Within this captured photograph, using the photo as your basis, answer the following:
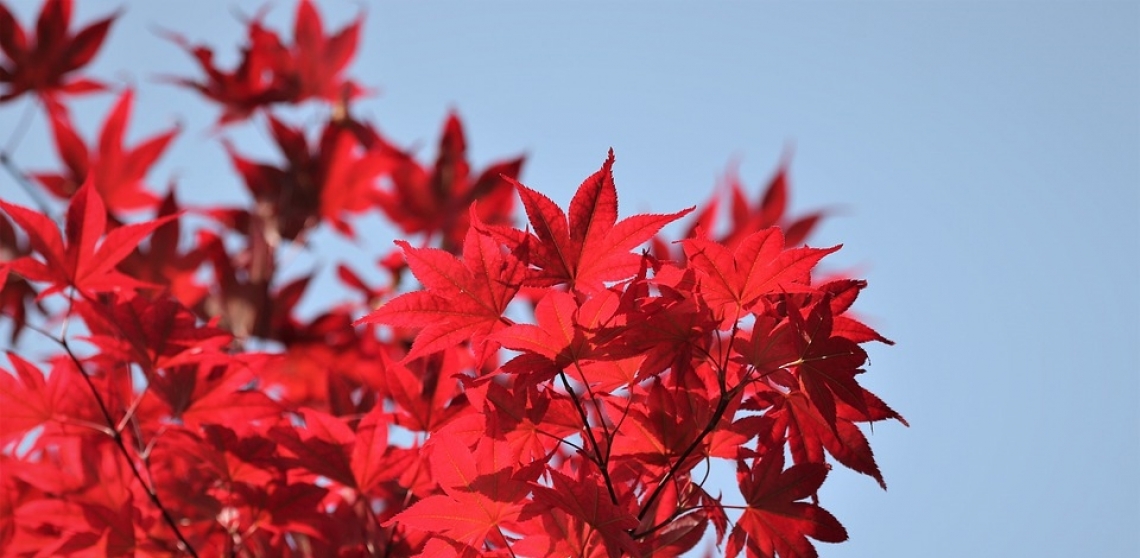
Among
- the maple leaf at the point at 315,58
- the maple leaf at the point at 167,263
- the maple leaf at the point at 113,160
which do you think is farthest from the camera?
the maple leaf at the point at 315,58

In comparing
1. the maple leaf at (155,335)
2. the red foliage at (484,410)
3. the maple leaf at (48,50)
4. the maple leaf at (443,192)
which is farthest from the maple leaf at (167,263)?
the maple leaf at (155,335)

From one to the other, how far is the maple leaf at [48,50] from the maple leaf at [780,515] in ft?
5.13

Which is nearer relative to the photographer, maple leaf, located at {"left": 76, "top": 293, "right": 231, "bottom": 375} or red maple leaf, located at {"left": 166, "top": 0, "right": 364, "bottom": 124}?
maple leaf, located at {"left": 76, "top": 293, "right": 231, "bottom": 375}

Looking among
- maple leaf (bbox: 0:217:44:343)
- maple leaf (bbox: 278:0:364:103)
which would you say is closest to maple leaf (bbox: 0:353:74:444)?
maple leaf (bbox: 0:217:44:343)

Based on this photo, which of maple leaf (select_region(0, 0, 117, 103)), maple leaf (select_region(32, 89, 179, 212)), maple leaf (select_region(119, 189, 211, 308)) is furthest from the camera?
maple leaf (select_region(0, 0, 117, 103))

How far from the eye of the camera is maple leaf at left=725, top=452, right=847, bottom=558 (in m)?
0.78

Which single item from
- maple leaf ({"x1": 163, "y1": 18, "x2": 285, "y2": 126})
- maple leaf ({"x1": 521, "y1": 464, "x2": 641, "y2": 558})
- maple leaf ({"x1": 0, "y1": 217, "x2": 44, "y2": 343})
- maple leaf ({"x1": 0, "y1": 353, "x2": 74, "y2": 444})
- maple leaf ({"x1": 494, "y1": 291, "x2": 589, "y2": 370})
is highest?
maple leaf ({"x1": 163, "y1": 18, "x2": 285, "y2": 126})

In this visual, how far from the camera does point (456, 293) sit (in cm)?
78

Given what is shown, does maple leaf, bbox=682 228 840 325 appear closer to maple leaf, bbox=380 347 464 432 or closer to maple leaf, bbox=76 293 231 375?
maple leaf, bbox=380 347 464 432

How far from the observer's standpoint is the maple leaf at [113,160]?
A: 1.76 m

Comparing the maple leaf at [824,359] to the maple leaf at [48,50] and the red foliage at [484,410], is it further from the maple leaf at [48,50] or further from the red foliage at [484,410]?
the maple leaf at [48,50]

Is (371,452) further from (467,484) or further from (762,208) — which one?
(762,208)

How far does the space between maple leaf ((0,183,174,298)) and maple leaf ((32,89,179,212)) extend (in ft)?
2.75

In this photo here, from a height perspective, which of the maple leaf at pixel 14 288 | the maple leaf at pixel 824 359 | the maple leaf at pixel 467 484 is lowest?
the maple leaf at pixel 467 484
